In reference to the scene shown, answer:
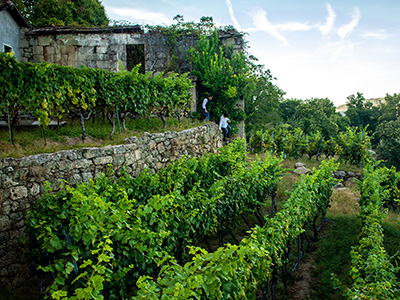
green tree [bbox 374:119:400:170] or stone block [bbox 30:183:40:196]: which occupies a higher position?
stone block [bbox 30:183:40:196]

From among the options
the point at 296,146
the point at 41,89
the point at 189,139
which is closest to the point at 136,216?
the point at 41,89

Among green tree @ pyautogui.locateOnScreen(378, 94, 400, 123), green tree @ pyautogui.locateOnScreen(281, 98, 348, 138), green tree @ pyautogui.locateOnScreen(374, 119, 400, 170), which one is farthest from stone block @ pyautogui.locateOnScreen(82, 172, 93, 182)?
green tree @ pyautogui.locateOnScreen(378, 94, 400, 123)

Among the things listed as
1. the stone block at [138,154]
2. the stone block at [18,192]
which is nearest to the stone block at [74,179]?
the stone block at [18,192]

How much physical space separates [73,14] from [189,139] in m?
13.4

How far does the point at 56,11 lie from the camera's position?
16422 mm

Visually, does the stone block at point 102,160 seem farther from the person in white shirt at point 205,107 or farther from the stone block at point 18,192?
the person in white shirt at point 205,107

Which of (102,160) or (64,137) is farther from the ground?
(64,137)

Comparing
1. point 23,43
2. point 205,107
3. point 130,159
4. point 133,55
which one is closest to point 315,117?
point 205,107

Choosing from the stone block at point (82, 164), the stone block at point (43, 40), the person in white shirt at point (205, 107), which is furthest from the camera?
the person in white shirt at point (205, 107)

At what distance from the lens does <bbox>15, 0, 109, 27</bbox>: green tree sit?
615 inches

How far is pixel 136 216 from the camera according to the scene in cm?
429

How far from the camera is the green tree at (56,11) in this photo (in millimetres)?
15616

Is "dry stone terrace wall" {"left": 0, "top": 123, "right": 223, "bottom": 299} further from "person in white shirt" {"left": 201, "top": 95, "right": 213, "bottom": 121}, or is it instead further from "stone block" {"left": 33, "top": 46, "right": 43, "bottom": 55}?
"stone block" {"left": 33, "top": 46, "right": 43, "bottom": 55}

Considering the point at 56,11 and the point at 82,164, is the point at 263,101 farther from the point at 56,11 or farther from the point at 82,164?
the point at 82,164
